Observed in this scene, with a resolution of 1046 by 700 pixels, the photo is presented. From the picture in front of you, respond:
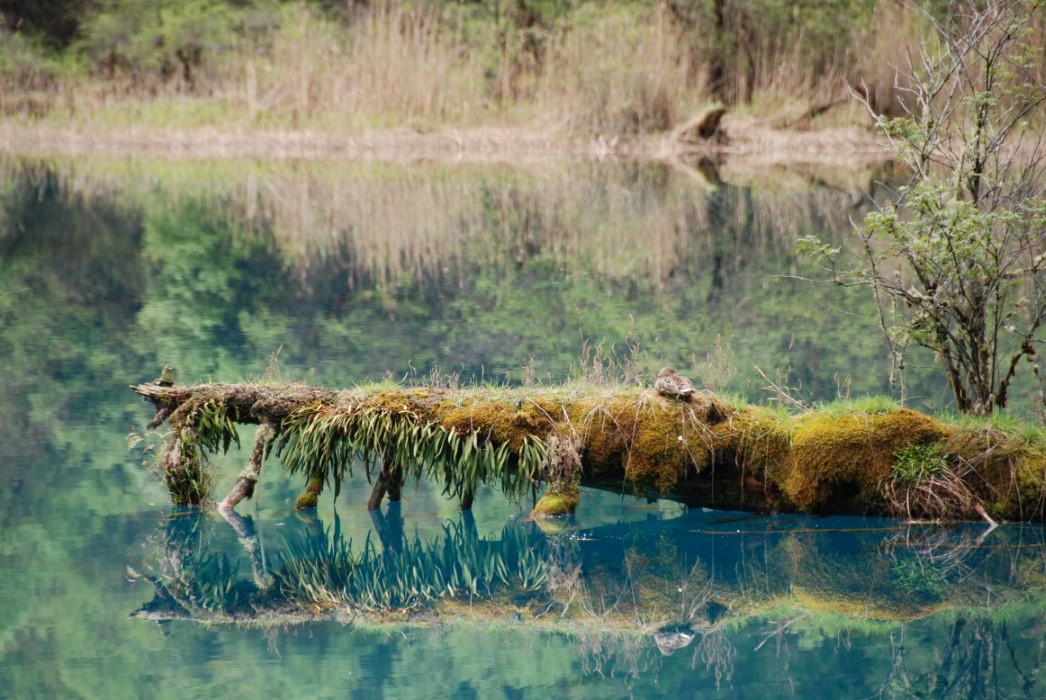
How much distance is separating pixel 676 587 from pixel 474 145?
23959 millimetres

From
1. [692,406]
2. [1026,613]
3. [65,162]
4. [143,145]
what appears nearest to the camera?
[1026,613]

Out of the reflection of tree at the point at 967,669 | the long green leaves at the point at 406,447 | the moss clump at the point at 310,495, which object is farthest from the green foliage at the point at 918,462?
the moss clump at the point at 310,495

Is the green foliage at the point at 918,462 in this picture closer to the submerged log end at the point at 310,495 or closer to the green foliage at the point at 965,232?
the green foliage at the point at 965,232

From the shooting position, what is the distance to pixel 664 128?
2955 centimetres

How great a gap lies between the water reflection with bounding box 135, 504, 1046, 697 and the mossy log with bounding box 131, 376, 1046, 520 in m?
0.19

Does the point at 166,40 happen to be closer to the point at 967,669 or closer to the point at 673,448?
the point at 673,448

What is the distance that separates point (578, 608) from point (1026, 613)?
6.88 feet

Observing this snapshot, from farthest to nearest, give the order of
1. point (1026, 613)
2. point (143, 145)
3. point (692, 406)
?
point (143, 145) < point (692, 406) < point (1026, 613)

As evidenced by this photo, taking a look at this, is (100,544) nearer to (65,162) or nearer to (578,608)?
(578,608)

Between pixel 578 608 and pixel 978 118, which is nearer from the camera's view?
pixel 578 608

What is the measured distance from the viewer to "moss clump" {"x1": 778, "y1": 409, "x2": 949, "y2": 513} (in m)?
6.64

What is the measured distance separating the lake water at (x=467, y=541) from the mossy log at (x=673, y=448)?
20cm

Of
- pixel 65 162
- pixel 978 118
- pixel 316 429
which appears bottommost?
pixel 65 162

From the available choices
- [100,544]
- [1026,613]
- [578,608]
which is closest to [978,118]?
[1026,613]
